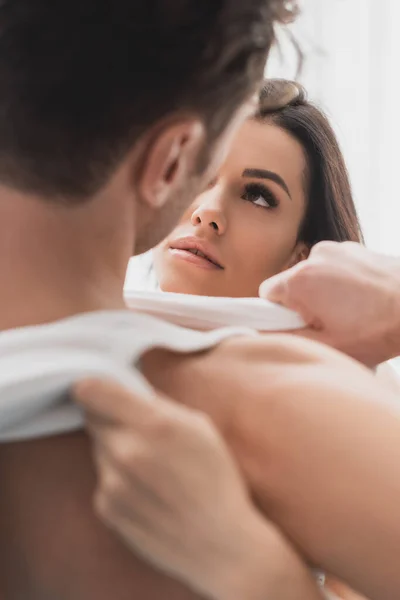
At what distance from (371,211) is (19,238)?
5.72ft

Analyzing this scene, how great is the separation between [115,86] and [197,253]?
83 cm

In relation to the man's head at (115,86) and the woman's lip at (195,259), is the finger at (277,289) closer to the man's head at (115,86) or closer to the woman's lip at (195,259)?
the man's head at (115,86)

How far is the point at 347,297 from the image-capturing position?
2.89 ft

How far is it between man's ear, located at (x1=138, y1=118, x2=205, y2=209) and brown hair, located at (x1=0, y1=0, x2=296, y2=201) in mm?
15

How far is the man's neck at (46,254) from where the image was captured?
54 cm

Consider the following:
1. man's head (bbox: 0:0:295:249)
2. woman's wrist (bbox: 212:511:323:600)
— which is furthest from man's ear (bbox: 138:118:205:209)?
woman's wrist (bbox: 212:511:323:600)

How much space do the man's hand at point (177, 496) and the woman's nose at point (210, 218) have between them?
2.85 feet

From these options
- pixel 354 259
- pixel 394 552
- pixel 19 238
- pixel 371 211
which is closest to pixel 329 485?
pixel 394 552

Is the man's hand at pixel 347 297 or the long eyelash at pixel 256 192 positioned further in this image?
the long eyelash at pixel 256 192

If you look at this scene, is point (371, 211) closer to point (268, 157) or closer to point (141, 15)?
point (268, 157)

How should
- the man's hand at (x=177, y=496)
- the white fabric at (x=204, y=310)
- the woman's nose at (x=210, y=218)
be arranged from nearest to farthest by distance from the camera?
the man's hand at (x=177, y=496) < the white fabric at (x=204, y=310) < the woman's nose at (x=210, y=218)

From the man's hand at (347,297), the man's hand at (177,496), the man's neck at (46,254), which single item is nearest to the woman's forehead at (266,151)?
the man's hand at (347,297)

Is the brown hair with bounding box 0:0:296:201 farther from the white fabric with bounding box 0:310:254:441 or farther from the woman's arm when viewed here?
the woman's arm

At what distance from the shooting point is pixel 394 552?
0.50 meters
